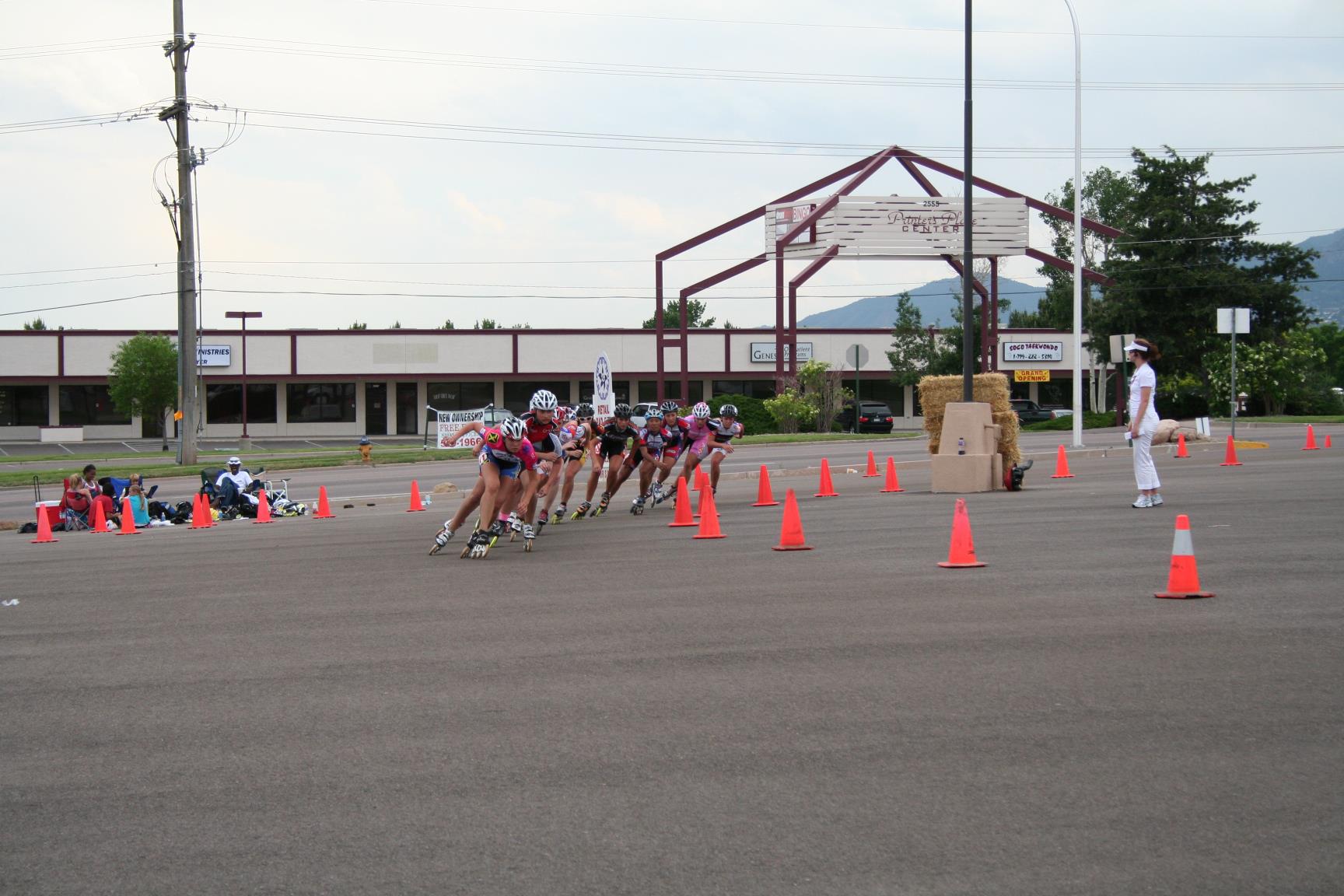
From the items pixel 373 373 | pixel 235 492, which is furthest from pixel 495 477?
pixel 373 373

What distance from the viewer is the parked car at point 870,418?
57.4m

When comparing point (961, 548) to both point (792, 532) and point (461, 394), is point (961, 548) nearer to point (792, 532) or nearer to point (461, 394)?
point (792, 532)

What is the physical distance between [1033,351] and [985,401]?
5141cm

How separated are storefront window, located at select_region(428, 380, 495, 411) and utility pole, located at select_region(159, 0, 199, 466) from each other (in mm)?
28618

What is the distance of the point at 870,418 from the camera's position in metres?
58.2

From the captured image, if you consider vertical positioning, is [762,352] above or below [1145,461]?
above

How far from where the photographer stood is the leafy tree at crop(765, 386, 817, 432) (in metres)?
50.3

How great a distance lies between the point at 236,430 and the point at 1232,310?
50917 millimetres

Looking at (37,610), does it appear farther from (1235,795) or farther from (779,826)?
(1235,795)

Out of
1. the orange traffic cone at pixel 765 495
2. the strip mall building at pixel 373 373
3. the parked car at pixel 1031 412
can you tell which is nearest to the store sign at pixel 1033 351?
the strip mall building at pixel 373 373

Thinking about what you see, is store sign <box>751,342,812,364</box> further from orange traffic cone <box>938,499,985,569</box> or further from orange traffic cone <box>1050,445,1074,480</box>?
orange traffic cone <box>938,499,985,569</box>

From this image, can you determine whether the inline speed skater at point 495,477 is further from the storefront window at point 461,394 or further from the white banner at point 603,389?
the storefront window at point 461,394

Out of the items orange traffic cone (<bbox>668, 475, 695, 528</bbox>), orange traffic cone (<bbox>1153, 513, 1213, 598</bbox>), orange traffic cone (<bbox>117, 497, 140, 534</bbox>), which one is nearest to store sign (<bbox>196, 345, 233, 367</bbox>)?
orange traffic cone (<bbox>117, 497, 140, 534</bbox>)

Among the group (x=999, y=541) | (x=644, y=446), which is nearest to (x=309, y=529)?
(x=644, y=446)
